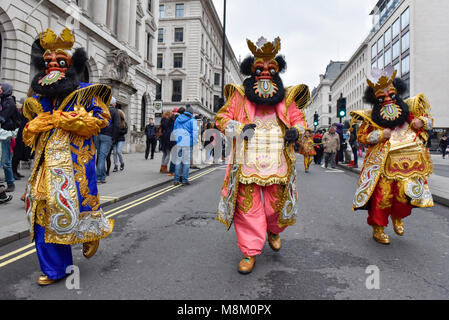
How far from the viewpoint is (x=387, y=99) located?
3900 millimetres

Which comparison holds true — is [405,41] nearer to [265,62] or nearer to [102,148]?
[102,148]

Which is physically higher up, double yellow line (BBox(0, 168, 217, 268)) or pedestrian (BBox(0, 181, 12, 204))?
pedestrian (BBox(0, 181, 12, 204))

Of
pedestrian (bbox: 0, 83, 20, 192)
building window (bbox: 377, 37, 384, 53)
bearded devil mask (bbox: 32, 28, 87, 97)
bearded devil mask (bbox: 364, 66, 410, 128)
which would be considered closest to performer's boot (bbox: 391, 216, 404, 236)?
bearded devil mask (bbox: 364, 66, 410, 128)

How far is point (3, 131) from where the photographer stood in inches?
241

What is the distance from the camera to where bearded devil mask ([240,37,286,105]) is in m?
3.14

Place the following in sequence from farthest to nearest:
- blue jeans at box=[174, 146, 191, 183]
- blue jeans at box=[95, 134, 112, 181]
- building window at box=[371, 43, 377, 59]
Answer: building window at box=[371, 43, 377, 59], blue jeans at box=[174, 146, 191, 183], blue jeans at box=[95, 134, 112, 181]

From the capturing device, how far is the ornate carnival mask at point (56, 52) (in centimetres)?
278

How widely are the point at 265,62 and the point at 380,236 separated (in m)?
2.40

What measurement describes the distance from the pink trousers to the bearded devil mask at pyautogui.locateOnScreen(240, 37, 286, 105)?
83cm

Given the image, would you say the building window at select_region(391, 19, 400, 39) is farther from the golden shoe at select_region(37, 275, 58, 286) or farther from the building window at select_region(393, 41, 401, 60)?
the golden shoe at select_region(37, 275, 58, 286)

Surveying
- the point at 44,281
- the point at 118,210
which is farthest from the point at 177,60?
the point at 44,281

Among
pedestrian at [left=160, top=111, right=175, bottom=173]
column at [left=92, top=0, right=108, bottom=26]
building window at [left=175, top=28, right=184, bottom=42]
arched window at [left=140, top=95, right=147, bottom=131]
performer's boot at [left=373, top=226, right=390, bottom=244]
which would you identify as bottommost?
performer's boot at [left=373, top=226, right=390, bottom=244]

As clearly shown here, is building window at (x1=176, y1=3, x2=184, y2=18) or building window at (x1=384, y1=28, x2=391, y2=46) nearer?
building window at (x1=384, y1=28, x2=391, y2=46)

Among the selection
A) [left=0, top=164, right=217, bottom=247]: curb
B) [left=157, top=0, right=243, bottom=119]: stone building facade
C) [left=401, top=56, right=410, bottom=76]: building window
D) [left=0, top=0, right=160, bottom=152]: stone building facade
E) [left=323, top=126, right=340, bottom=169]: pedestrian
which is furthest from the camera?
[left=157, top=0, right=243, bottom=119]: stone building facade
